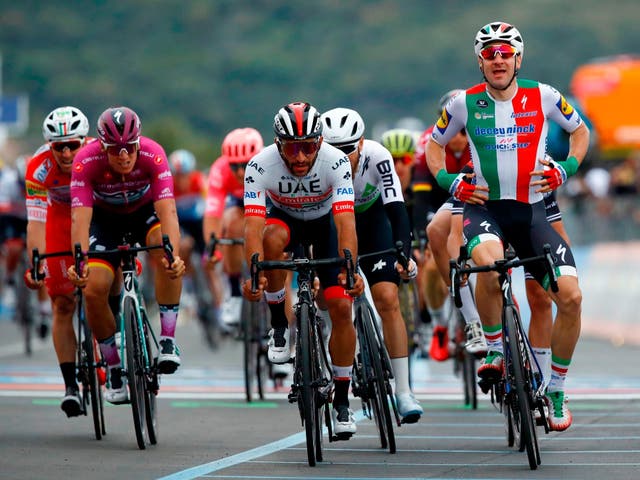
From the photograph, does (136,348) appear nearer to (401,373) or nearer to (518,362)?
(401,373)

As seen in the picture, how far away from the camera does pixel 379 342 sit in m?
10.3

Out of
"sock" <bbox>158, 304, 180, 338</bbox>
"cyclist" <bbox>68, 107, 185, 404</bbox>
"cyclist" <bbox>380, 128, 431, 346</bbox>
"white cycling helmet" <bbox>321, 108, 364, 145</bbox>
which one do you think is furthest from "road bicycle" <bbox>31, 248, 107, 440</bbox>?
"cyclist" <bbox>380, 128, 431, 346</bbox>

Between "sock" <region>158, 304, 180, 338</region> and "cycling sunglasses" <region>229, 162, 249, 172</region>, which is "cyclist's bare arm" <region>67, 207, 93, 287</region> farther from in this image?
"cycling sunglasses" <region>229, 162, 249, 172</region>

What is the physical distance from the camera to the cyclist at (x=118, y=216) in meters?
10.4

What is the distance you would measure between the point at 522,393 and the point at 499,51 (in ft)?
7.24

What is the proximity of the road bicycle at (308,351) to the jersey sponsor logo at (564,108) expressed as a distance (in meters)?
1.70

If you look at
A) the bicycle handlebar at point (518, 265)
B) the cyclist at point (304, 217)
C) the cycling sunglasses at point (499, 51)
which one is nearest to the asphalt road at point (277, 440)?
the cyclist at point (304, 217)

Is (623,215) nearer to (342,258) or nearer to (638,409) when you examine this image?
(638,409)

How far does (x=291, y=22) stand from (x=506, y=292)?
126 m

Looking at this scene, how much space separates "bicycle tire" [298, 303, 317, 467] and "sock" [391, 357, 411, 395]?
967mm

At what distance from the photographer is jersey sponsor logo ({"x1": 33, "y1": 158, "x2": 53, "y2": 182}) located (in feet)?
37.6

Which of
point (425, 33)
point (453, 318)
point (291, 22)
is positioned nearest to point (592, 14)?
point (425, 33)

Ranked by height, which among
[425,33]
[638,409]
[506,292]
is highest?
[425,33]

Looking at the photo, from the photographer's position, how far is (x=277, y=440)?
10766 mm
